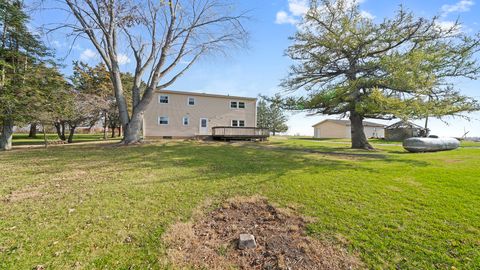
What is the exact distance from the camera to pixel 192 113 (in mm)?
23688

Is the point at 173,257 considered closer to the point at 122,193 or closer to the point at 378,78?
the point at 122,193

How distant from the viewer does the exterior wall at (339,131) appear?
38.9 m

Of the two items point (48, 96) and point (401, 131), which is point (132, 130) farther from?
point (401, 131)

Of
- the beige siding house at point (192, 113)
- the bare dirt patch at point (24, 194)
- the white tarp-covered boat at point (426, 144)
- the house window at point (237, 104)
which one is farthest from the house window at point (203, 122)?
the bare dirt patch at point (24, 194)

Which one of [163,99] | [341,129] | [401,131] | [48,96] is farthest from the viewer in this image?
[341,129]

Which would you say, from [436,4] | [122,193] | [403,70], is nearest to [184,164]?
[122,193]

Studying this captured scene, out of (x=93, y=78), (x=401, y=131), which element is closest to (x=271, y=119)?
(x=401, y=131)

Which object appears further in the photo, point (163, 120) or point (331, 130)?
point (331, 130)

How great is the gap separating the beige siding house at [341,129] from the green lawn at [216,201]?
110 ft

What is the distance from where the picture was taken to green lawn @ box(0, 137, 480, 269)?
283 centimetres

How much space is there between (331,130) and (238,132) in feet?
86.9

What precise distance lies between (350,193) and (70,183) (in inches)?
285

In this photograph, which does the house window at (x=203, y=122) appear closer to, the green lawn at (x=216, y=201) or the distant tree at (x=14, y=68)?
the distant tree at (x=14, y=68)

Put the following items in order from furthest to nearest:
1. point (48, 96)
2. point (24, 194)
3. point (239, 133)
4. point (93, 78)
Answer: point (93, 78) → point (239, 133) → point (48, 96) → point (24, 194)
